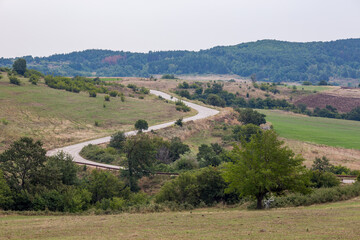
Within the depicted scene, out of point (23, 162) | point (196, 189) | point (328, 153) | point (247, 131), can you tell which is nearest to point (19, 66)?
point (247, 131)

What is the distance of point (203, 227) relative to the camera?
60.0 ft

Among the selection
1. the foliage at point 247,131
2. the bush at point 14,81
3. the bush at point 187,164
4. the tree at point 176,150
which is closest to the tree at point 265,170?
the bush at point 187,164

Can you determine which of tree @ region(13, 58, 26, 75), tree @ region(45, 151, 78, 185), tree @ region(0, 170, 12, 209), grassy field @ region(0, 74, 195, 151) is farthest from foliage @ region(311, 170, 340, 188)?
tree @ region(13, 58, 26, 75)

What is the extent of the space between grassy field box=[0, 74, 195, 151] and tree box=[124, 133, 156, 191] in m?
20.6

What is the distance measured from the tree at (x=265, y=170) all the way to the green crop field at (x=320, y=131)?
156 feet

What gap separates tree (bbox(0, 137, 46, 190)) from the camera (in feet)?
98.1

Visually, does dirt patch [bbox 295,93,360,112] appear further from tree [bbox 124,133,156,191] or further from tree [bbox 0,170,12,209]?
tree [bbox 0,170,12,209]

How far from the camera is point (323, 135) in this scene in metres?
79.1

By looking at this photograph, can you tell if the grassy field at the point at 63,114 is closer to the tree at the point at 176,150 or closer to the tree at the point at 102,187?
the tree at the point at 176,150

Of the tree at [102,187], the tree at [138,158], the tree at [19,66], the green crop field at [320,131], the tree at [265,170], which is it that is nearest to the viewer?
the tree at [265,170]

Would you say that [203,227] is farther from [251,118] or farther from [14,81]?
[14,81]

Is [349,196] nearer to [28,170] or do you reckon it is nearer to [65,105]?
[28,170]

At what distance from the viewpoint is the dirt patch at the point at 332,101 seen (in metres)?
130

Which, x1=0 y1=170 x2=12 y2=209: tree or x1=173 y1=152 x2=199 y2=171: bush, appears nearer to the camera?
x1=0 y1=170 x2=12 y2=209: tree
